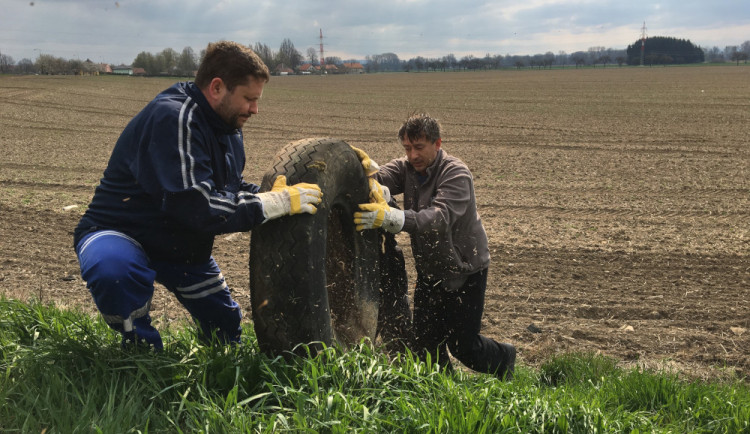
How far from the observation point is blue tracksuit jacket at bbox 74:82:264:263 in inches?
118

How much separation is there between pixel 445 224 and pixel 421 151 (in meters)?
0.54

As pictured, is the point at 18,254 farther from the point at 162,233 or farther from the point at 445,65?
the point at 445,65

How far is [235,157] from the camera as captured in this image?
3.62 metres

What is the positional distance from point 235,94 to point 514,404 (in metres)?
2.09

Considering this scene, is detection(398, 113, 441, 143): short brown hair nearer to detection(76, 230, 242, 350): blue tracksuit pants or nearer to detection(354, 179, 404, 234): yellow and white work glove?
detection(354, 179, 404, 234): yellow and white work glove

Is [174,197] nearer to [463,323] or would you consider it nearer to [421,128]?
[421,128]

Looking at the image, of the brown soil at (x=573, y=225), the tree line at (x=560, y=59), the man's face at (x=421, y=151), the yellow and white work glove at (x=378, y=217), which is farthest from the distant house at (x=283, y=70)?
the yellow and white work glove at (x=378, y=217)

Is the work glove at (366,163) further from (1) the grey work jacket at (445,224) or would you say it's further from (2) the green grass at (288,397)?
(2) the green grass at (288,397)

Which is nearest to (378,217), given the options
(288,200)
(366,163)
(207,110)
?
(366,163)

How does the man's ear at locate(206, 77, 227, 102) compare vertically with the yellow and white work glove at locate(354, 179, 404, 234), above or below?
above

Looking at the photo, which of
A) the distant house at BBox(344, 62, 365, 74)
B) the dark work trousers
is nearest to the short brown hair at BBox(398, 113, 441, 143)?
the dark work trousers

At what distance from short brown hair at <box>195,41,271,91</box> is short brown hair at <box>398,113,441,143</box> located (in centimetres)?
113

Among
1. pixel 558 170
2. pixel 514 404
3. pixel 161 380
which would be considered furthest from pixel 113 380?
pixel 558 170

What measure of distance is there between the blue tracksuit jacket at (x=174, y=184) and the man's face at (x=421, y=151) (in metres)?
1.21
